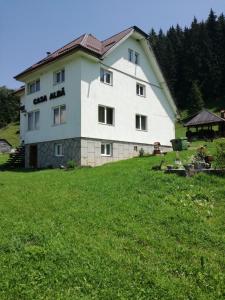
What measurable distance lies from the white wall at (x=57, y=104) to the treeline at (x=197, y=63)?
203 feet

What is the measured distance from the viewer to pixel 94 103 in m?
23.8

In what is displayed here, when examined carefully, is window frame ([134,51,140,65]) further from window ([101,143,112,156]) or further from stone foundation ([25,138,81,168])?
stone foundation ([25,138,81,168])

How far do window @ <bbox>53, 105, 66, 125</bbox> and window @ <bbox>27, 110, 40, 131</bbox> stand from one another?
8.35 ft

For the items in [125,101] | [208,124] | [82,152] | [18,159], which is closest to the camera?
[82,152]

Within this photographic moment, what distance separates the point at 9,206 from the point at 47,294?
531 centimetres

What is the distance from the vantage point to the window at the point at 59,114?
960 inches

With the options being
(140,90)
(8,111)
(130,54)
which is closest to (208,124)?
(140,90)

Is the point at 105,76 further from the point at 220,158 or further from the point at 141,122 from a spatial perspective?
the point at 220,158

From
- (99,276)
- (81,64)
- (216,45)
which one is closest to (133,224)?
(99,276)

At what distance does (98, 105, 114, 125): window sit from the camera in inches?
965

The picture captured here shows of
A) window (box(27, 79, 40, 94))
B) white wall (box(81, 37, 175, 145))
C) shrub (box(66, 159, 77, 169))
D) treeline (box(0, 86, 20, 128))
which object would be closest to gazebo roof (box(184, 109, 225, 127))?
white wall (box(81, 37, 175, 145))

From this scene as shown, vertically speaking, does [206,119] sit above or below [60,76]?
below

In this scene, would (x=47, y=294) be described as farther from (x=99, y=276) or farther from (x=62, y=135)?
(x=62, y=135)

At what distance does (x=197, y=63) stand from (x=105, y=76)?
7330 cm
